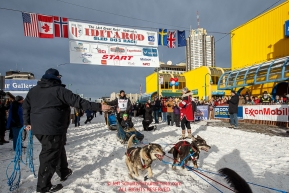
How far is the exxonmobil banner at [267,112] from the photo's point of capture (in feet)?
31.1

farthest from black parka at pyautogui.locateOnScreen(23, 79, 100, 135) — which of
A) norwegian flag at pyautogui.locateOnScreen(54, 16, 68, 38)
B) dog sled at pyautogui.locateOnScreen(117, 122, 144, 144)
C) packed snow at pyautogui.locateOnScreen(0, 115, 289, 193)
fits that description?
norwegian flag at pyautogui.locateOnScreen(54, 16, 68, 38)

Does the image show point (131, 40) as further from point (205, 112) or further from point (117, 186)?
point (117, 186)

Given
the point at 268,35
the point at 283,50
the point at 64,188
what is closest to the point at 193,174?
the point at 64,188

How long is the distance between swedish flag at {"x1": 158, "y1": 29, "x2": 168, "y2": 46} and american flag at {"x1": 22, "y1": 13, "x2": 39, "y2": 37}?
6656 millimetres

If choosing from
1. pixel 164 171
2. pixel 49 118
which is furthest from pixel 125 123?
pixel 49 118

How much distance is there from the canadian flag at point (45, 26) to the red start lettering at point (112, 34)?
1697 millimetres

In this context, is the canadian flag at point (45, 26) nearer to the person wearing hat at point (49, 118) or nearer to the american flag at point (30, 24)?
the american flag at point (30, 24)

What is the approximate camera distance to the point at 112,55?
34.8 feet

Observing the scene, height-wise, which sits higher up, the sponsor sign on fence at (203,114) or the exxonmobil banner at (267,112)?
the exxonmobil banner at (267,112)

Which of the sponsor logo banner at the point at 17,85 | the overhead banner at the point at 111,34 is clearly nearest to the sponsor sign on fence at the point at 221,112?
the overhead banner at the point at 111,34

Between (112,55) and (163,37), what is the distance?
3.40m

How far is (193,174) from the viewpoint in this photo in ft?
11.9

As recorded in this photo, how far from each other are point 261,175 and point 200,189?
143 centimetres

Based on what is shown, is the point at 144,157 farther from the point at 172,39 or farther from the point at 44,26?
the point at 172,39
